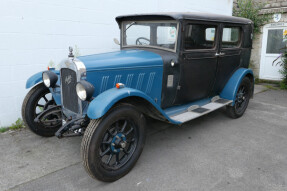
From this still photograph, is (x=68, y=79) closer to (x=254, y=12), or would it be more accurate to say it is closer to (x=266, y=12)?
(x=254, y=12)

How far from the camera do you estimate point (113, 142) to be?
2.42 meters

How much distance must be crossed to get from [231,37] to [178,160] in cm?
250

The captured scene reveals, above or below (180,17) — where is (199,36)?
below

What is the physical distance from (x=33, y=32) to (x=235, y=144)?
367 cm

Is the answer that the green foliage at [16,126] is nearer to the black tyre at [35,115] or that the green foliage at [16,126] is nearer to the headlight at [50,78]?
the black tyre at [35,115]

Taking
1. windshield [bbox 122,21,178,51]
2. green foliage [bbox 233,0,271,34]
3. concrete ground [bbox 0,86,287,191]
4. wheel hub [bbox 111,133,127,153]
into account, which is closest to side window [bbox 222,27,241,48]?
windshield [bbox 122,21,178,51]

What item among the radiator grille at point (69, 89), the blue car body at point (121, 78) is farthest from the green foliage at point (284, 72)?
the radiator grille at point (69, 89)

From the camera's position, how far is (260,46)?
25.3ft

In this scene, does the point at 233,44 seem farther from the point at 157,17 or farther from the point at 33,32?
the point at 33,32

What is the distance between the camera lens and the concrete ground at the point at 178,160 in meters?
2.42

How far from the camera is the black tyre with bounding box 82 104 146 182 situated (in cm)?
220

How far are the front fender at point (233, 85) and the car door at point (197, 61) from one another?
1.48 ft

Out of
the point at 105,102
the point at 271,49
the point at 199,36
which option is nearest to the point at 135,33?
the point at 199,36

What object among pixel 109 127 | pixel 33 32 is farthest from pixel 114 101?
pixel 33 32
